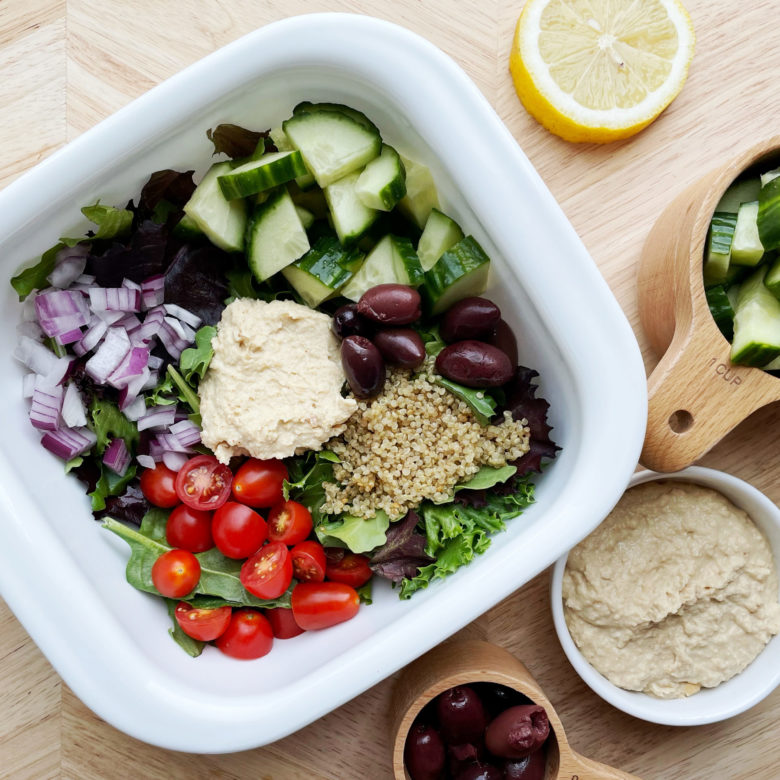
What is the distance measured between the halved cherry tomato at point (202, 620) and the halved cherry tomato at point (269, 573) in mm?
75

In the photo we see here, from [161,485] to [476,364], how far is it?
2.18ft

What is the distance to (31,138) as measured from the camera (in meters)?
1.63

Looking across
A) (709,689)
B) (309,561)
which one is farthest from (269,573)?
(709,689)

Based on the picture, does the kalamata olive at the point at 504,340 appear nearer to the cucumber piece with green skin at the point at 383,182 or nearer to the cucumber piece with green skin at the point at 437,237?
the cucumber piece with green skin at the point at 437,237

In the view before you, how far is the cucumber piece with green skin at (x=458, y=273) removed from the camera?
1.45 m

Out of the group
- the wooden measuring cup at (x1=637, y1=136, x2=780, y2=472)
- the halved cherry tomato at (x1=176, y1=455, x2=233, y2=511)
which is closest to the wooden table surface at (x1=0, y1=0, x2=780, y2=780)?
the wooden measuring cup at (x1=637, y1=136, x2=780, y2=472)

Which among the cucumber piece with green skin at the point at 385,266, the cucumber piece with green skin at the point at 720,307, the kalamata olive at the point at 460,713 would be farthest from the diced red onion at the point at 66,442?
the cucumber piece with green skin at the point at 720,307

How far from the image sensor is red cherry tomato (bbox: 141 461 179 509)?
1558 mm

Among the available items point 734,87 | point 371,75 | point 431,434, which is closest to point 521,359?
point 431,434

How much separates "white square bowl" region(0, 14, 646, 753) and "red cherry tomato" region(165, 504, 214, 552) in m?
0.20

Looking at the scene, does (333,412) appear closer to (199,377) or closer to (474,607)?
(199,377)

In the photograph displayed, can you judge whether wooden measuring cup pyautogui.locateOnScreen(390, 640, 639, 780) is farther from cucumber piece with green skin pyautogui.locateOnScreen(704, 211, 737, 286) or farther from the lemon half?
the lemon half

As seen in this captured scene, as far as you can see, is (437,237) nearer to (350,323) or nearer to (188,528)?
(350,323)

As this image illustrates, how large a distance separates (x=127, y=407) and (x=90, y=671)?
49 cm
